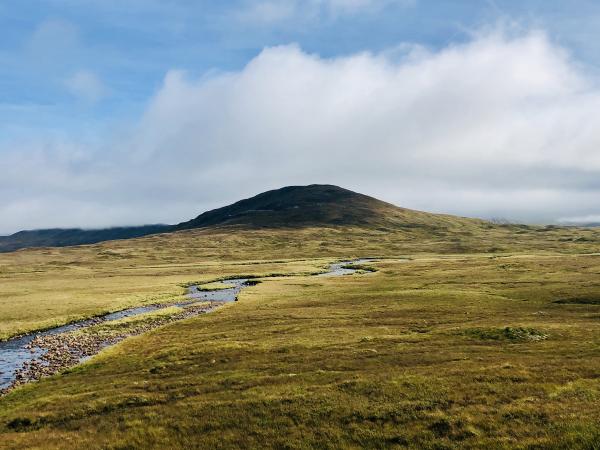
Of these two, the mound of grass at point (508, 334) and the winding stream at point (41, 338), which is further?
the winding stream at point (41, 338)

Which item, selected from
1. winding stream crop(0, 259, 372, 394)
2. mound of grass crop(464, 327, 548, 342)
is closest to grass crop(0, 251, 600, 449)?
mound of grass crop(464, 327, 548, 342)

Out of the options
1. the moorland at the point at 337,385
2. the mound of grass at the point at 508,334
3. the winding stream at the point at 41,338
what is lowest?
the winding stream at the point at 41,338

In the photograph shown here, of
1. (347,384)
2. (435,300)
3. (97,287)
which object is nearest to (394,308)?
(435,300)

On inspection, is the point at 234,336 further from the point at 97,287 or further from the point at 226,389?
the point at 97,287

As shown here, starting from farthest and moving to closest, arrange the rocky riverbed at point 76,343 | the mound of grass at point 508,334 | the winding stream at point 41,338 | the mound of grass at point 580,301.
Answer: the mound of grass at point 580,301 < the winding stream at point 41,338 < the rocky riverbed at point 76,343 < the mound of grass at point 508,334

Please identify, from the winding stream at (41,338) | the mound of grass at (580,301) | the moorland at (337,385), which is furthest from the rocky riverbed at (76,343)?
the mound of grass at (580,301)

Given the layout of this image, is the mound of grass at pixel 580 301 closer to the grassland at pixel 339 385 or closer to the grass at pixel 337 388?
the grassland at pixel 339 385
